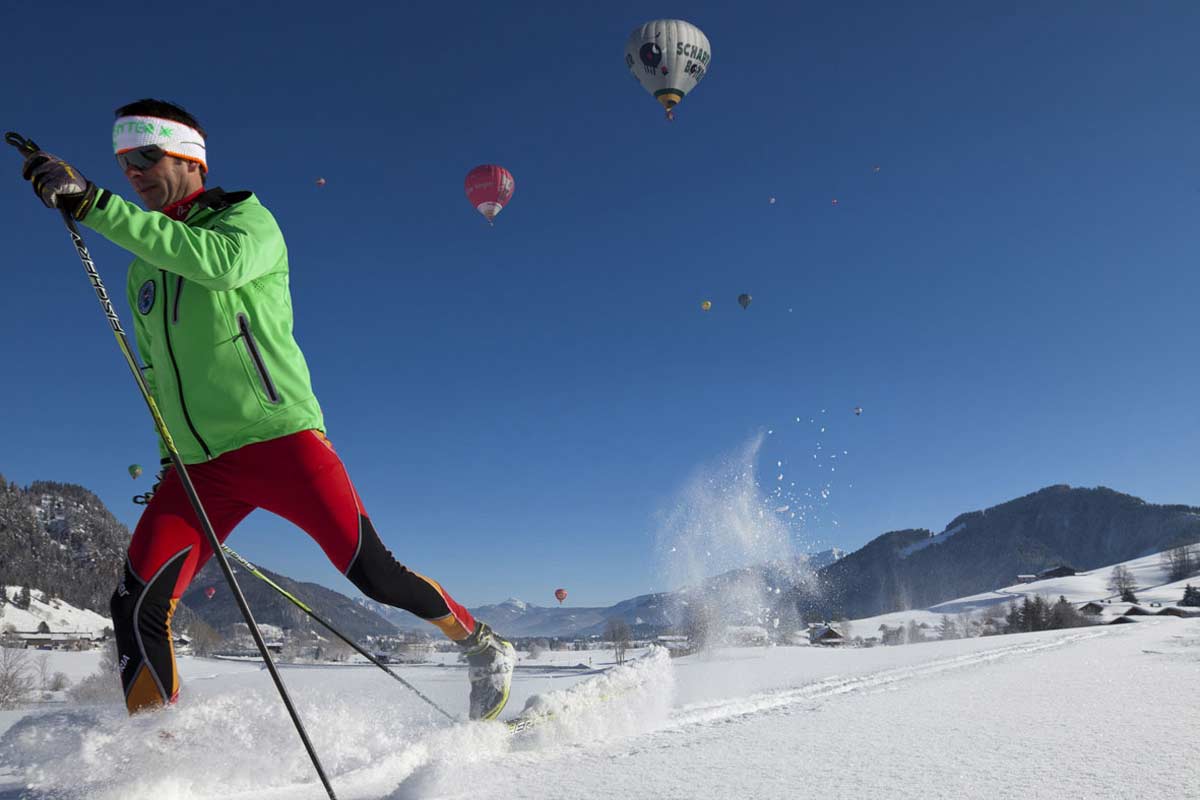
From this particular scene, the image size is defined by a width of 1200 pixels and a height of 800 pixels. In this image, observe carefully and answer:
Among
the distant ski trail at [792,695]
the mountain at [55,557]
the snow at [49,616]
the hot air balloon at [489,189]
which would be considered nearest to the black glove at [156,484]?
the distant ski trail at [792,695]

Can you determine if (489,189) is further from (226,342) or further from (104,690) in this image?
(226,342)

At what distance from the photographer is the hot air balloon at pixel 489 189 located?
94.8ft

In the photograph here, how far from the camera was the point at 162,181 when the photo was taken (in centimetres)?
268

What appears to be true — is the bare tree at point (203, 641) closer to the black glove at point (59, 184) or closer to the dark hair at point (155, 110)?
the dark hair at point (155, 110)

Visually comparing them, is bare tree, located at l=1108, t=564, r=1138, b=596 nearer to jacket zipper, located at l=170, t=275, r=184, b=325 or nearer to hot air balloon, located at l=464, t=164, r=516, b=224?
hot air balloon, located at l=464, t=164, r=516, b=224

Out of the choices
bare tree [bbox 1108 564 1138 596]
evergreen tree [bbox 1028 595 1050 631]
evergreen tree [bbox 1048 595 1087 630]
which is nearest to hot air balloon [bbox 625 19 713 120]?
evergreen tree [bbox 1028 595 1050 631]

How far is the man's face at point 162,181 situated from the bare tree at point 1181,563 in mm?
170128

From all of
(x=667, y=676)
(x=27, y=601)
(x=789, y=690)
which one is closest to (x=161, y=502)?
(x=667, y=676)

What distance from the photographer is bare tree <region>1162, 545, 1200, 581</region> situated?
137m

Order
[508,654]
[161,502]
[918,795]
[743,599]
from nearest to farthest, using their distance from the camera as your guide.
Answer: [918,795]
[161,502]
[508,654]
[743,599]

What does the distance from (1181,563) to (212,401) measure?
188150mm

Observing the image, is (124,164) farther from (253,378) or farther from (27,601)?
(27,601)

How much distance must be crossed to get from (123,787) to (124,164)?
216 centimetres

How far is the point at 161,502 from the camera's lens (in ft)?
8.87
